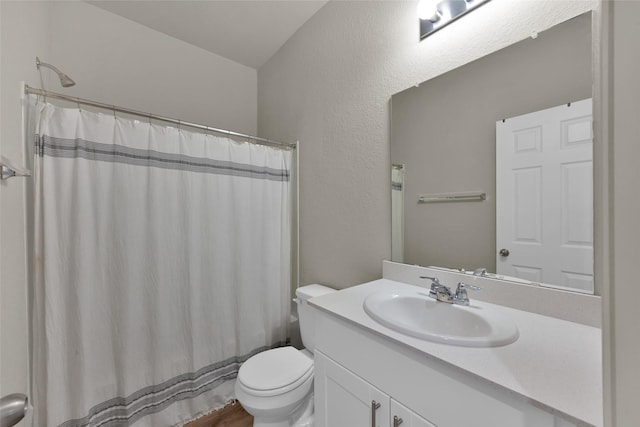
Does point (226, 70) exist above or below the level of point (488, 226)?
above

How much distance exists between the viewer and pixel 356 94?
1601mm

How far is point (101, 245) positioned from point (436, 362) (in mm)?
1639

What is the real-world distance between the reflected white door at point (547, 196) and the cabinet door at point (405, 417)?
651 millimetres

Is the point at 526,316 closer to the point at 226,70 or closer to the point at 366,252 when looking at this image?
the point at 366,252

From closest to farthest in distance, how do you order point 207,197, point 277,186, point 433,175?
point 433,175 < point 207,197 < point 277,186

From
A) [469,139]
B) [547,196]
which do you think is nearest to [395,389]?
[547,196]

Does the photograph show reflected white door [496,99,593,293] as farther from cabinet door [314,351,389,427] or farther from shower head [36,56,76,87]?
shower head [36,56,76,87]

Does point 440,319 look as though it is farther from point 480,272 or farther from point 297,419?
point 297,419

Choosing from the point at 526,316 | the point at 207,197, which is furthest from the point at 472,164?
the point at 207,197

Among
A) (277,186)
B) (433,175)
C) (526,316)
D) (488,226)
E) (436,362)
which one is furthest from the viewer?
(277,186)

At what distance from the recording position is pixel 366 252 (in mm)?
1556

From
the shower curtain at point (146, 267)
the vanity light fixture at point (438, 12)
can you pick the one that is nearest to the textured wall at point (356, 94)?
the vanity light fixture at point (438, 12)

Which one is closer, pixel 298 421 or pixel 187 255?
pixel 298 421

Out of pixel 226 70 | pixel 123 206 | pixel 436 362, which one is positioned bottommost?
pixel 436 362
